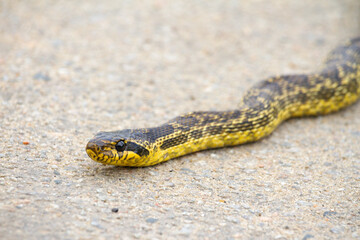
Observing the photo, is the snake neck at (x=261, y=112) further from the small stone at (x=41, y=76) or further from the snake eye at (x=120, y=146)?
the small stone at (x=41, y=76)

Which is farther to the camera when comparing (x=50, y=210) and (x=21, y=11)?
(x=21, y=11)

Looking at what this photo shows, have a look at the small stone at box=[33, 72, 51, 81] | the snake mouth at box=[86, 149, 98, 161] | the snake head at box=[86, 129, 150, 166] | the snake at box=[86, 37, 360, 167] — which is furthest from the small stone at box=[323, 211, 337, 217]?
the small stone at box=[33, 72, 51, 81]

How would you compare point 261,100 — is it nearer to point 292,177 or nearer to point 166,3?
point 292,177

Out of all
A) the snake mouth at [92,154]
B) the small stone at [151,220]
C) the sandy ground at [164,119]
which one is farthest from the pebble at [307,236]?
the snake mouth at [92,154]

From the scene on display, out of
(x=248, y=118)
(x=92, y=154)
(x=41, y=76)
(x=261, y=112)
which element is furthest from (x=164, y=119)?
(x=41, y=76)

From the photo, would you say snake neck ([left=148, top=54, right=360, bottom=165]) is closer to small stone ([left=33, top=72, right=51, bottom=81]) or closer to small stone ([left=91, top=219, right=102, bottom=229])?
small stone ([left=91, top=219, right=102, bottom=229])

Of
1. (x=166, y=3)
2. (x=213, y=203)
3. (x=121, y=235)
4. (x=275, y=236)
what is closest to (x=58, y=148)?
(x=121, y=235)

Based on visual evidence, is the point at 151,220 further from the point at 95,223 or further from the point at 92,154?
the point at 92,154
